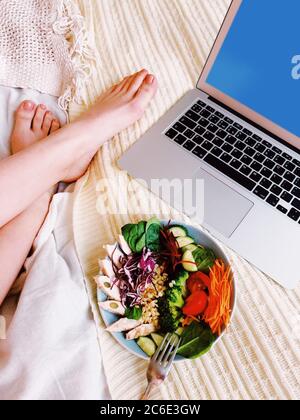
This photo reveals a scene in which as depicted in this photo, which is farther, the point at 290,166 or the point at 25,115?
the point at 25,115

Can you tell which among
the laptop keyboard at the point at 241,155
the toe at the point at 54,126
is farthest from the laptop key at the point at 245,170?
the toe at the point at 54,126

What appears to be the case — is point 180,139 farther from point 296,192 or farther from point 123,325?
point 123,325

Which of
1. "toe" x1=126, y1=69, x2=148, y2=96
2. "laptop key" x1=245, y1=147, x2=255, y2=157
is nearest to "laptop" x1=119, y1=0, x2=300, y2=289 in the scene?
"laptop key" x1=245, y1=147, x2=255, y2=157

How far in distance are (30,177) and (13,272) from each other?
0.58 ft

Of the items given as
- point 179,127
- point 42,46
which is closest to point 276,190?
point 179,127

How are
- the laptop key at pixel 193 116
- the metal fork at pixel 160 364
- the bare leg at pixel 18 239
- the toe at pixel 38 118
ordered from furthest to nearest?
the toe at pixel 38 118
the laptop key at pixel 193 116
the bare leg at pixel 18 239
the metal fork at pixel 160 364

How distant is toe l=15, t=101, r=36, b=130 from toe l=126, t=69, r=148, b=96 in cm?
23

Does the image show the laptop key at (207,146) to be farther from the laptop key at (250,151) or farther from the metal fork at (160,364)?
the metal fork at (160,364)

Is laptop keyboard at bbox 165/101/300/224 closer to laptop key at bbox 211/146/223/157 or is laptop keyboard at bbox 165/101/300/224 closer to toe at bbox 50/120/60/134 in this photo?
laptop key at bbox 211/146/223/157

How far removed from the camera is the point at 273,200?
0.68 meters

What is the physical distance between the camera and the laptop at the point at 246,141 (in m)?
0.64

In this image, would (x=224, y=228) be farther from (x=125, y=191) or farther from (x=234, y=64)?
(x=234, y=64)

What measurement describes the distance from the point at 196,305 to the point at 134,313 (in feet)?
0.31

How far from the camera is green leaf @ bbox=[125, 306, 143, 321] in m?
0.57
